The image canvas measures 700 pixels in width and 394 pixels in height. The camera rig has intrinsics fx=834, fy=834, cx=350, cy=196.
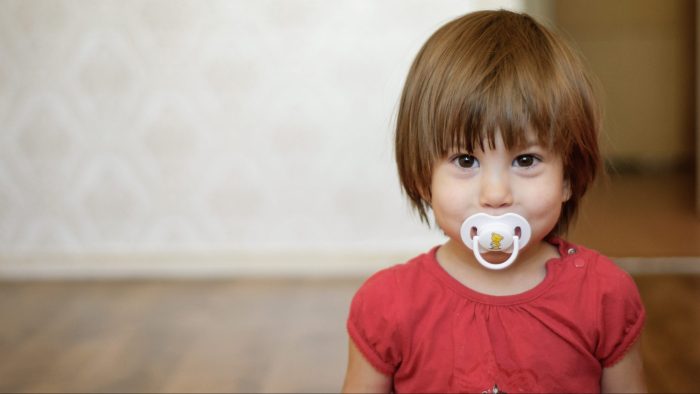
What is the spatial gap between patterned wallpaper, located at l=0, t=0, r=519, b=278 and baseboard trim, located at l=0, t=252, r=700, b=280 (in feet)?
0.08

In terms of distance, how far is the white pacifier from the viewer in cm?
89

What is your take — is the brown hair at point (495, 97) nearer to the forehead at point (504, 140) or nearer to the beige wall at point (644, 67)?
the forehead at point (504, 140)

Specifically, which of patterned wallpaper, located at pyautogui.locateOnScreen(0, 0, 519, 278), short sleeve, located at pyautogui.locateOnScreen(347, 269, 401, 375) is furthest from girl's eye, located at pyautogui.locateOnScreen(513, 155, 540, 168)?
patterned wallpaper, located at pyautogui.locateOnScreen(0, 0, 519, 278)

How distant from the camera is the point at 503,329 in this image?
97cm

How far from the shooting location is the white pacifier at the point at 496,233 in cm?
89

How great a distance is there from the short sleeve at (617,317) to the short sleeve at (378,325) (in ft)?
0.80

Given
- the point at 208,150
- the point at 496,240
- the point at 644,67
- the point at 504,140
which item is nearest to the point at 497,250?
the point at 496,240

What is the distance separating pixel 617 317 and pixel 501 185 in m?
0.23

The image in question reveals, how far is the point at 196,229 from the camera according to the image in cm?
248

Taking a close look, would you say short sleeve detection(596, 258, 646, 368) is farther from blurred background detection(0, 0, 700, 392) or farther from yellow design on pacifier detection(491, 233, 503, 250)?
blurred background detection(0, 0, 700, 392)

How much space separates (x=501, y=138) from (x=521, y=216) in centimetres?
9

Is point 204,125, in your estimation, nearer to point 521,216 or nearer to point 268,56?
point 268,56

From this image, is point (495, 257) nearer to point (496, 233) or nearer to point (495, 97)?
point (496, 233)

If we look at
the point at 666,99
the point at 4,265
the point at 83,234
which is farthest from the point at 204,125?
the point at 666,99
